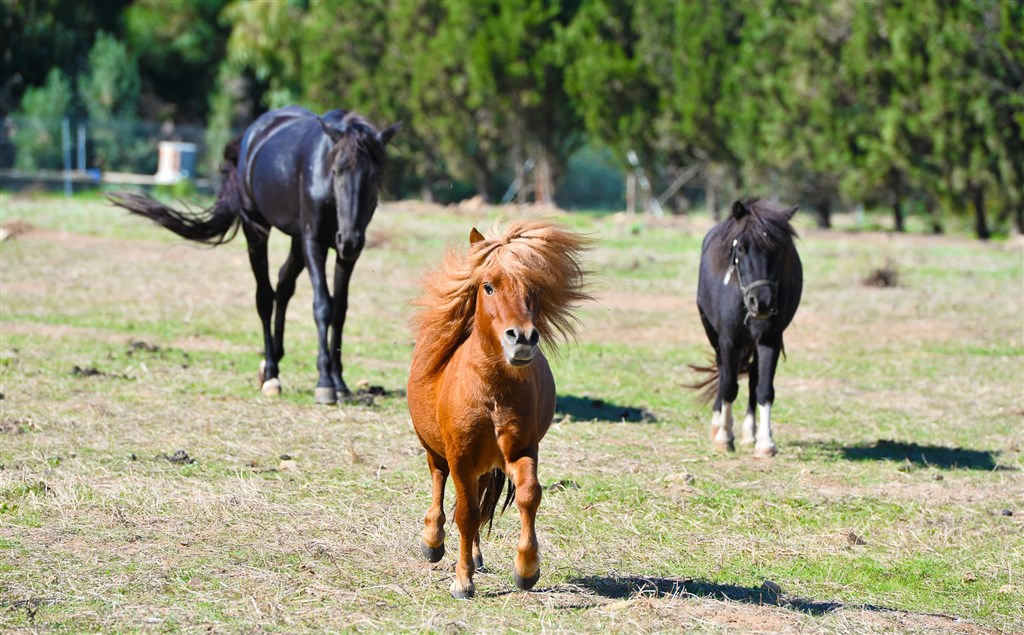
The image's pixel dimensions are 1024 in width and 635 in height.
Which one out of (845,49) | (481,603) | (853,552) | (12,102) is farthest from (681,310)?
(12,102)

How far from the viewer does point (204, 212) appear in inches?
477

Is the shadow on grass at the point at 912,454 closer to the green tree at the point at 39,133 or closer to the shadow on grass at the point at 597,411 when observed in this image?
the shadow on grass at the point at 597,411

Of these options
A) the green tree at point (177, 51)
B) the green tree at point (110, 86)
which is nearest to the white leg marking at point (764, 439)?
the green tree at point (110, 86)

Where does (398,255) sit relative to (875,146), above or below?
below

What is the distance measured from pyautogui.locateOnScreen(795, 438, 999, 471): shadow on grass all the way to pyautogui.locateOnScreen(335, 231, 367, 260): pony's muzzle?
3.88 metres

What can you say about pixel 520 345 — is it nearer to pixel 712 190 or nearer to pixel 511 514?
pixel 511 514

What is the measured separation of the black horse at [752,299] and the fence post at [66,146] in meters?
29.2

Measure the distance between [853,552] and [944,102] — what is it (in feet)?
76.9

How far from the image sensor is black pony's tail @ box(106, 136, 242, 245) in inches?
468

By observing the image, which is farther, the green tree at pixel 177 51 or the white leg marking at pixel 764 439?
the green tree at pixel 177 51

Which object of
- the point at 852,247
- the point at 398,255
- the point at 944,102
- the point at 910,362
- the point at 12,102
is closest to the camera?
the point at 910,362

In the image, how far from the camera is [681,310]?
17109 millimetres

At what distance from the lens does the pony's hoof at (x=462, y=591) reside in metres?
5.57

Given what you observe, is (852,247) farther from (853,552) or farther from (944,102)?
(853,552)
